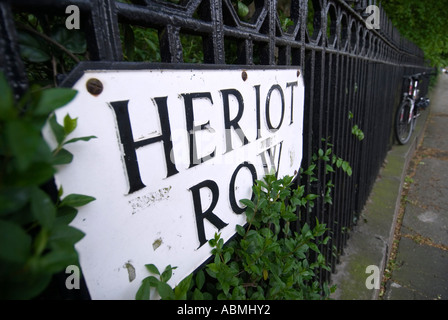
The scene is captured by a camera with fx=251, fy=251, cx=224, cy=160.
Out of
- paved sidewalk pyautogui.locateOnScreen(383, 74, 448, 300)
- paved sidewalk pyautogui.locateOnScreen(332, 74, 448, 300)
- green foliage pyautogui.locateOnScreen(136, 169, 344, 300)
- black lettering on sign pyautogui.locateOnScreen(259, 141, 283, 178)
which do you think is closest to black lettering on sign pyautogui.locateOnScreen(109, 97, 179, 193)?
green foliage pyautogui.locateOnScreen(136, 169, 344, 300)

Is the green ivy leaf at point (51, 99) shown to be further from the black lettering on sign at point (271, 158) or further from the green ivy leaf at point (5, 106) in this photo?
the black lettering on sign at point (271, 158)

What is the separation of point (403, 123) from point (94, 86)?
6.26 metres

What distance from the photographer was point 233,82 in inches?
32.2

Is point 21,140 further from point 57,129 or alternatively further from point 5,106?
point 57,129

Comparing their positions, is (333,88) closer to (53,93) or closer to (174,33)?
(174,33)

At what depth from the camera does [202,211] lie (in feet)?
2.56

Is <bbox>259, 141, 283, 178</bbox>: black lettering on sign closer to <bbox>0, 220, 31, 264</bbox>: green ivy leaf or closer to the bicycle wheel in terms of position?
<bbox>0, 220, 31, 264</bbox>: green ivy leaf

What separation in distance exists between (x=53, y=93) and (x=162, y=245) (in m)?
0.44

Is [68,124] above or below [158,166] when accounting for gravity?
above

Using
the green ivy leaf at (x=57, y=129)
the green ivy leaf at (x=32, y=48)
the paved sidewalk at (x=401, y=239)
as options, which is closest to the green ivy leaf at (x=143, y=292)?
the green ivy leaf at (x=57, y=129)

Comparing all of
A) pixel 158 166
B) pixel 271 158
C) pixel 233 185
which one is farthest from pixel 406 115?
pixel 158 166

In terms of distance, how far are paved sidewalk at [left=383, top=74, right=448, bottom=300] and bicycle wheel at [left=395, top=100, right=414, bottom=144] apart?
0.51 m

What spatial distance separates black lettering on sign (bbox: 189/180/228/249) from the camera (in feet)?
2.44
